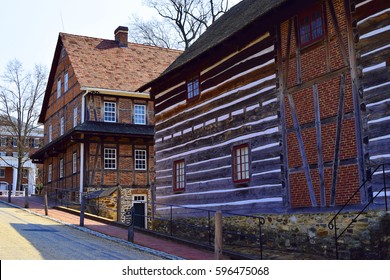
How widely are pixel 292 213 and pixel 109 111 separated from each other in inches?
701

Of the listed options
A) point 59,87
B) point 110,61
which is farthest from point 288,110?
point 59,87

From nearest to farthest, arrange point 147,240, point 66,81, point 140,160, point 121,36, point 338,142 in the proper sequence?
point 338,142 < point 147,240 < point 140,160 < point 66,81 < point 121,36

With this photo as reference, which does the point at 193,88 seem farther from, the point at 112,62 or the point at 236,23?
the point at 112,62

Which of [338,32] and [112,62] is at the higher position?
[112,62]

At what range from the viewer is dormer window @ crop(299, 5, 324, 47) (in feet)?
42.5

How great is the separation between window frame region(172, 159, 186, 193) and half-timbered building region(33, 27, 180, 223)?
5.97 meters

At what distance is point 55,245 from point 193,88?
26.7 ft

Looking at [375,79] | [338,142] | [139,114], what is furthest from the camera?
[139,114]

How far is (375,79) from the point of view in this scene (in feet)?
37.3

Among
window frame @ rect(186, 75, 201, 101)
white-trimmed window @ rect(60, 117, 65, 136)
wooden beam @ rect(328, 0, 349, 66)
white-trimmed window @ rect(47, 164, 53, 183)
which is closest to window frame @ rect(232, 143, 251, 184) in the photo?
window frame @ rect(186, 75, 201, 101)

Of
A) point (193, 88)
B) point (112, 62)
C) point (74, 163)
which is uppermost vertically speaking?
point (112, 62)

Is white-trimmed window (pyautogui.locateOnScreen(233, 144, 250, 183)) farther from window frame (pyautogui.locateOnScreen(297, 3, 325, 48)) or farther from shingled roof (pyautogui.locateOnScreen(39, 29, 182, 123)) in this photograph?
shingled roof (pyautogui.locateOnScreen(39, 29, 182, 123))

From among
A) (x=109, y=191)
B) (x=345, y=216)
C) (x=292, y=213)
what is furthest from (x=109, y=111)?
(x=345, y=216)
